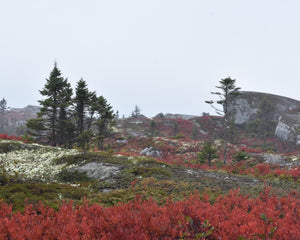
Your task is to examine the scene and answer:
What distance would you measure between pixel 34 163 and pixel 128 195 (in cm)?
969

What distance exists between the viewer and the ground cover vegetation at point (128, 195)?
397 centimetres

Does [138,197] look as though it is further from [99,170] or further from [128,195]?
[99,170]

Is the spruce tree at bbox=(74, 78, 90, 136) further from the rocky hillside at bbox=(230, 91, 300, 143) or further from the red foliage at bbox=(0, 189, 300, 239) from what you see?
the rocky hillside at bbox=(230, 91, 300, 143)

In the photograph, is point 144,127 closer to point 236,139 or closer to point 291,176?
point 236,139

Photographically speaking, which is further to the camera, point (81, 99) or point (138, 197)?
point (81, 99)

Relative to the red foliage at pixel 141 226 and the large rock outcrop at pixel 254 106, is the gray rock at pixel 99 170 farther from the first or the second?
the large rock outcrop at pixel 254 106

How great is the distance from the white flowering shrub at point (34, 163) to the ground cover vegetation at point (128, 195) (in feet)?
0.17

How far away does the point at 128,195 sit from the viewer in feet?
24.4

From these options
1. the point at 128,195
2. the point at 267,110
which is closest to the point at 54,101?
the point at 128,195

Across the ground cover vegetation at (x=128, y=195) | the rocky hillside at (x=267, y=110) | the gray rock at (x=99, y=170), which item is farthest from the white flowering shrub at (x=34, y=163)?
the rocky hillside at (x=267, y=110)

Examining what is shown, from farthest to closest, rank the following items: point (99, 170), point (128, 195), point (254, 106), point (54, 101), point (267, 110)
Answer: point (254, 106) < point (267, 110) < point (54, 101) < point (99, 170) < point (128, 195)

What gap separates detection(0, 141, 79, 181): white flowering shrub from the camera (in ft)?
37.6

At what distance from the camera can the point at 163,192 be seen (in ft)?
26.5

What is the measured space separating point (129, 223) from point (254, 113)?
64.2 metres
